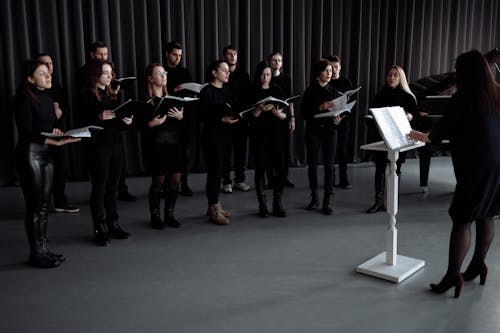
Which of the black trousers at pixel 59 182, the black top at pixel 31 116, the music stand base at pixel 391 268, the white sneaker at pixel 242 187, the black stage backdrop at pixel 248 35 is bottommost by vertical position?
the white sneaker at pixel 242 187

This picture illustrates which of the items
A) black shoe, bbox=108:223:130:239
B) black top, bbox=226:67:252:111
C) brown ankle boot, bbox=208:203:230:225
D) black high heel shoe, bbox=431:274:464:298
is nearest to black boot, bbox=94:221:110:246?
black shoe, bbox=108:223:130:239

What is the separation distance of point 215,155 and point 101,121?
0.98 meters

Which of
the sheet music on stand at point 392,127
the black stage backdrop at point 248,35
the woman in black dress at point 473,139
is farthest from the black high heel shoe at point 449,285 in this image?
the black stage backdrop at point 248,35

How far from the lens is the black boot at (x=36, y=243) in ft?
10.3

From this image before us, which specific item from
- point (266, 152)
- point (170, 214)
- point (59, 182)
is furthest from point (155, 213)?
point (59, 182)

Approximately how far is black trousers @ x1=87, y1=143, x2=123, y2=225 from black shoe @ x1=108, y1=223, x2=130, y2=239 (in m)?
0.10

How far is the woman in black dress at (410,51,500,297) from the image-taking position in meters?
2.39

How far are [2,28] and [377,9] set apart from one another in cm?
513

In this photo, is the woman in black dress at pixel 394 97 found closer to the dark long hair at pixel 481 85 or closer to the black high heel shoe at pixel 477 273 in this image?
the black high heel shoe at pixel 477 273

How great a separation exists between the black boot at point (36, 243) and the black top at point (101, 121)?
2.20 ft

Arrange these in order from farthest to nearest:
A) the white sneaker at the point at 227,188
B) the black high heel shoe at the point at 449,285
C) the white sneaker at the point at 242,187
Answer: the white sneaker at the point at 242,187
the white sneaker at the point at 227,188
the black high heel shoe at the point at 449,285

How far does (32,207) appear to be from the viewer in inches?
121

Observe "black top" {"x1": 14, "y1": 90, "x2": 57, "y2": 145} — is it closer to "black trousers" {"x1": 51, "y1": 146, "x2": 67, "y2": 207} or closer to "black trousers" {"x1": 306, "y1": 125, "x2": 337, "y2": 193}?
"black trousers" {"x1": 51, "y1": 146, "x2": 67, "y2": 207}

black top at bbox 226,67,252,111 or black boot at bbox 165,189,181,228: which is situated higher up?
black top at bbox 226,67,252,111
